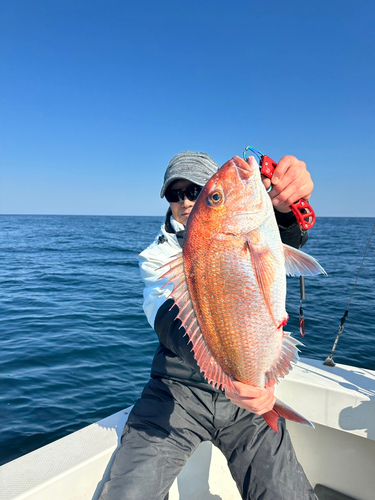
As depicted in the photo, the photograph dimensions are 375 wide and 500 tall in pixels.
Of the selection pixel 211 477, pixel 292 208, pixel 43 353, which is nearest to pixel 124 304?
pixel 43 353

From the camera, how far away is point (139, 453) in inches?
88.4

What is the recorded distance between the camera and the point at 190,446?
2.38 metres

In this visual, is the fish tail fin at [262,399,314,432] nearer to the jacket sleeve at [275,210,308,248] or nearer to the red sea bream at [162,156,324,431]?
the red sea bream at [162,156,324,431]

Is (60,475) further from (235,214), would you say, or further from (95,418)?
(95,418)

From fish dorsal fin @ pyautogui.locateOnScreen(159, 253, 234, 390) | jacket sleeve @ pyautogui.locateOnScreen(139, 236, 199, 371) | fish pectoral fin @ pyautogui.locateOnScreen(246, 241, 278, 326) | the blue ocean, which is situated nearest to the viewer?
fish pectoral fin @ pyautogui.locateOnScreen(246, 241, 278, 326)

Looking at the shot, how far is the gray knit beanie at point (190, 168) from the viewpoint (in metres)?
3.03

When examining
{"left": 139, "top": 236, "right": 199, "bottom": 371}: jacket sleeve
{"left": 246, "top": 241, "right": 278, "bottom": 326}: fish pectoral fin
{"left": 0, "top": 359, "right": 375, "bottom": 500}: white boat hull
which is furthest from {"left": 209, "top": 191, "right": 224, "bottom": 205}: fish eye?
{"left": 0, "top": 359, "right": 375, "bottom": 500}: white boat hull

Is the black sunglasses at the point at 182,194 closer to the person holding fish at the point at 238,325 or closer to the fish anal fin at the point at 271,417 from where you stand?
the person holding fish at the point at 238,325

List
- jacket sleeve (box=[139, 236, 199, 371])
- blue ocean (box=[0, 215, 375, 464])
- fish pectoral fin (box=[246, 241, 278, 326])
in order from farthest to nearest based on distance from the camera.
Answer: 1. blue ocean (box=[0, 215, 375, 464])
2. jacket sleeve (box=[139, 236, 199, 371])
3. fish pectoral fin (box=[246, 241, 278, 326])

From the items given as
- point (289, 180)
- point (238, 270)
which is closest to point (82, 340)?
point (238, 270)

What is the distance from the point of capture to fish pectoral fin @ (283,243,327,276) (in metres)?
1.68

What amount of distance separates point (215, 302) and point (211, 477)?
90.7 inches

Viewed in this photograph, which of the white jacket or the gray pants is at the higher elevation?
the white jacket

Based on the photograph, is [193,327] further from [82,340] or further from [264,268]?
[82,340]
